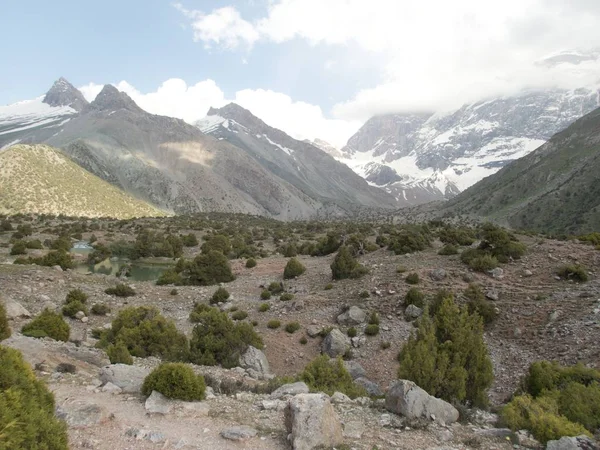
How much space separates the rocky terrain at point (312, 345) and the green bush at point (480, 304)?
1.40 ft

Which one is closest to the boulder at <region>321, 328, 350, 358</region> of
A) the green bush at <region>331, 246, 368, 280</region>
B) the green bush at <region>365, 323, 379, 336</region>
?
the green bush at <region>365, 323, 379, 336</region>

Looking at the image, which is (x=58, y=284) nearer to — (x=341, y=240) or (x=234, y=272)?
(x=234, y=272)

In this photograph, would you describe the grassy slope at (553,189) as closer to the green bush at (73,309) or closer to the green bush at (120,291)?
the green bush at (120,291)

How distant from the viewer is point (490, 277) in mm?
26281

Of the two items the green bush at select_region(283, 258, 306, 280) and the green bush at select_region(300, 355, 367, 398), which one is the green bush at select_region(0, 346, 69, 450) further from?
the green bush at select_region(283, 258, 306, 280)

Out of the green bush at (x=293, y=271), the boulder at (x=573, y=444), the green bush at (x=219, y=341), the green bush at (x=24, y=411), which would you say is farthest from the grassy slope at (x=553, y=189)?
the green bush at (x=24, y=411)

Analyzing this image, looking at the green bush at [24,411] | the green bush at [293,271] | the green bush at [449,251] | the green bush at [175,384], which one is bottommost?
the green bush at [293,271]

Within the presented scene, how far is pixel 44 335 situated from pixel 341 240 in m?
34.5

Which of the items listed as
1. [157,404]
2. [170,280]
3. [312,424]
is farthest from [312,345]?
[170,280]

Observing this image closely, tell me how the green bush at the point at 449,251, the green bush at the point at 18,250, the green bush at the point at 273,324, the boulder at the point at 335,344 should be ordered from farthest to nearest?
the green bush at the point at 18,250
the green bush at the point at 449,251
the green bush at the point at 273,324
the boulder at the point at 335,344

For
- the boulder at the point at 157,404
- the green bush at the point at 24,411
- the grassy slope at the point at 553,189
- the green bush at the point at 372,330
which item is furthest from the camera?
the grassy slope at the point at 553,189

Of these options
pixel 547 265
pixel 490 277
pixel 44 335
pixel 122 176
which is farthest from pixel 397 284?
pixel 122 176

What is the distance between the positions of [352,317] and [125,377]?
15124 mm

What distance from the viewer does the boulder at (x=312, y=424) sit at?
26.8 feet
